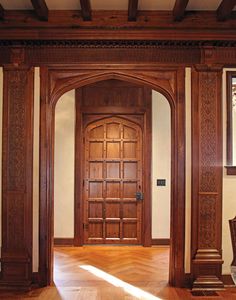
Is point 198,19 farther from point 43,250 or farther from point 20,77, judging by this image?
point 43,250

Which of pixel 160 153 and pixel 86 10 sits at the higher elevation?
pixel 86 10

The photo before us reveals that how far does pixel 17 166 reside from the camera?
3.92 meters

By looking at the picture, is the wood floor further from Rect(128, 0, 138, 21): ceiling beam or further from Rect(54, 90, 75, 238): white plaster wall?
Rect(128, 0, 138, 21): ceiling beam

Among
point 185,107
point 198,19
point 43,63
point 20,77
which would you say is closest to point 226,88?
point 185,107

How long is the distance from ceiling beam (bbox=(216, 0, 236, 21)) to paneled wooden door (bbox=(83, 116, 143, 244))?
263 cm

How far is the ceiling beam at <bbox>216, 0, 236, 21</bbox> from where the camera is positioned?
352 cm

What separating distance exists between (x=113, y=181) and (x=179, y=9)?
3.27 metres

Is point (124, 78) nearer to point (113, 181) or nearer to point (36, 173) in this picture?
point (36, 173)

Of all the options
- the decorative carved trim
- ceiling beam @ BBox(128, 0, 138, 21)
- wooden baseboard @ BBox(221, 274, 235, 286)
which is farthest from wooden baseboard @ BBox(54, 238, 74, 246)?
ceiling beam @ BBox(128, 0, 138, 21)

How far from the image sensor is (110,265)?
4809 mm

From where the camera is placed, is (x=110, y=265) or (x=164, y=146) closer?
→ (x=110, y=265)

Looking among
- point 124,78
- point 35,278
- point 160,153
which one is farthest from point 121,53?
point 35,278

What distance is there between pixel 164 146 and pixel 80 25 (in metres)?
2.84

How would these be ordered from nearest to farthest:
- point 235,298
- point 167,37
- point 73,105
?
point 235,298, point 167,37, point 73,105
